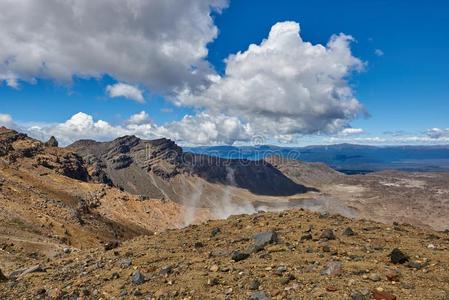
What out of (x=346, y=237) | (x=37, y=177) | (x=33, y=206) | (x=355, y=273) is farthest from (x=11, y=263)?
(x=37, y=177)

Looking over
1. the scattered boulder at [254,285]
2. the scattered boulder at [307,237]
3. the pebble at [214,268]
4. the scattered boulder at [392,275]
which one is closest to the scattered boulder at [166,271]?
the pebble at [214,268]

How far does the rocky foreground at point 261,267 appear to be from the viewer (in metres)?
13.7

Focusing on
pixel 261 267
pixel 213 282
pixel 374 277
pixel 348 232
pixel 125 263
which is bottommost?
pixel 125 263

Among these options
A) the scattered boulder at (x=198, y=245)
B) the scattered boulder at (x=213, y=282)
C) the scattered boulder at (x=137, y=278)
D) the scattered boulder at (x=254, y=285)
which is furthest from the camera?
the scattered boulder at (x=198, y=245)

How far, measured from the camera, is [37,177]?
281 ft

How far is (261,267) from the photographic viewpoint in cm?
1595

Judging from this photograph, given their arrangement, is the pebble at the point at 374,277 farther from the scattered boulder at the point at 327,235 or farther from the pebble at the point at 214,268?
the pebble at the point at 214,268

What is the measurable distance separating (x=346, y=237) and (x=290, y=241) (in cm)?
258

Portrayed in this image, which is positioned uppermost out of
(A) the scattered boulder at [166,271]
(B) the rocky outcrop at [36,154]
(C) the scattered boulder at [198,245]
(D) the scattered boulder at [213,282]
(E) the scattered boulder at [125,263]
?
(B) the rocky outcrop at [36,154]

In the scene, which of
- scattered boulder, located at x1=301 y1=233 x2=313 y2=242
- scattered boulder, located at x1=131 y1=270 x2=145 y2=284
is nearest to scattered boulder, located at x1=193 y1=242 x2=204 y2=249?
scattered boulder, located at x1=131 y1=270 x2=145 y2=284

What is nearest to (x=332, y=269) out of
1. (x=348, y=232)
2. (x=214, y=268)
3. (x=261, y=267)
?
(x=261, y=267)

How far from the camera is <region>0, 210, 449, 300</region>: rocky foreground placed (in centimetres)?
1369

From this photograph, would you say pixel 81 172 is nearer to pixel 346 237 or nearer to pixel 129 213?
pixel 129 213

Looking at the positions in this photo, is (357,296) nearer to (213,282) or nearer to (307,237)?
(213,282)
